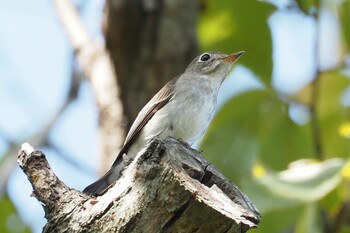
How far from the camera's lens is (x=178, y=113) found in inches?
212

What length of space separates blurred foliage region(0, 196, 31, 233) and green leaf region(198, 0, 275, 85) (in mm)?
1688

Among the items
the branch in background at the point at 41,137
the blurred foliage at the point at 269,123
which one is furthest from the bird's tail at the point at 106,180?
the branch in background at the point at 41,137

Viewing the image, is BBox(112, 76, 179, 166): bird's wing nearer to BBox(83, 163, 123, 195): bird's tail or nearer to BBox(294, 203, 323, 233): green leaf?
BBox(83, 163, 123, 195): bird's tail

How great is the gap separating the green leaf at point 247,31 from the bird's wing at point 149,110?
1.45ft

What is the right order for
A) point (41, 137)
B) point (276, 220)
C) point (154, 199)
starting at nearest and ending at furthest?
point (154, 199) < point (276, 220) < point (41, 137)

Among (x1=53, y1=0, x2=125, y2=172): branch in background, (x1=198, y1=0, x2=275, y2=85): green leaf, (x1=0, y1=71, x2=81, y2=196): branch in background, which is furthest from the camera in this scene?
(x1=0, y1=71, x2=81, y2=196): branch in background

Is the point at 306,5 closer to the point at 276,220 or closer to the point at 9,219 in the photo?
the point at 276,220

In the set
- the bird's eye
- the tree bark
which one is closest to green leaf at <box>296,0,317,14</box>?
the bird's eye

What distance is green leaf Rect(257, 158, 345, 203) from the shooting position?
14.1ft

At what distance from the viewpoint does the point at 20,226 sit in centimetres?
519

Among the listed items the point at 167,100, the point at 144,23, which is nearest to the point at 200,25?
the point at 144,23

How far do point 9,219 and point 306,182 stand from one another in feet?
5.95

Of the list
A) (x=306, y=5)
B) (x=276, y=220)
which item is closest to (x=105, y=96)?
(x=306, y=5)

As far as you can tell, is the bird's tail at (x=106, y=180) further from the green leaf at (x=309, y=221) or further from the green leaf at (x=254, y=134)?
the green leaf at (x=309, y=221)
